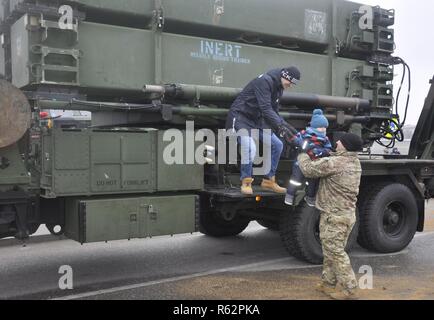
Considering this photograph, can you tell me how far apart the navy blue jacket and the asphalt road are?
168 centimetres

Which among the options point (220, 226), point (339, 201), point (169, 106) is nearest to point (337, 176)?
point (339, 201)

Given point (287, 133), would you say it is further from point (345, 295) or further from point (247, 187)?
point (345, 295)

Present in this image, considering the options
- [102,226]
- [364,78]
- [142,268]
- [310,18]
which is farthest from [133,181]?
[364,78]

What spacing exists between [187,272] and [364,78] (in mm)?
3773

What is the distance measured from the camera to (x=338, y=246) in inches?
194

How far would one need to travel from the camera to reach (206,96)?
6.09 meters

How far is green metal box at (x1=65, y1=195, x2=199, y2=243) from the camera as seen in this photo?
5.14m

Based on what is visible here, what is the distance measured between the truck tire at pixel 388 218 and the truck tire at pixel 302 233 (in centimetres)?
87

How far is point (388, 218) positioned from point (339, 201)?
2478mm
